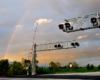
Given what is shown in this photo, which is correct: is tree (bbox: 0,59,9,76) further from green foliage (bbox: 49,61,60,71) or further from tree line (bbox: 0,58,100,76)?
green foliage (bbox: 49,61,60,71)

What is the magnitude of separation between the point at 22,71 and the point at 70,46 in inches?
1538

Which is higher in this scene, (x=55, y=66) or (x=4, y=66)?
(x=4, y=66)

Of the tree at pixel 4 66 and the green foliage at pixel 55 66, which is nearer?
the tree at pixel 4 66

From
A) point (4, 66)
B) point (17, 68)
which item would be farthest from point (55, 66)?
point (4, 66)

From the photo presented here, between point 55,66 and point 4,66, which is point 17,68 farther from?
point 55,66

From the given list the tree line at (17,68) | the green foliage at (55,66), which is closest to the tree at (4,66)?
the tree line at (17,68)

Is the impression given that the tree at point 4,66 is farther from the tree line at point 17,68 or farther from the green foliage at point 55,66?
the green foliage at point 55,66

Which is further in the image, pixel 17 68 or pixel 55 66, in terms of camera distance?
pixel 55 66

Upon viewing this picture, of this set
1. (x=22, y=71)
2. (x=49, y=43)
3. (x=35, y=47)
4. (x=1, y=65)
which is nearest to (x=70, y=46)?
(x=49, y=43)

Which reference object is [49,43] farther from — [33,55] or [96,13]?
[96,13]

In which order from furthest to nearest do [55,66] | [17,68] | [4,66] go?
[55,66]
[17,68]
[4,66]

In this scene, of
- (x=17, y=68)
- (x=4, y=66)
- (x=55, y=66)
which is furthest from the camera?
(x=55, y=66)

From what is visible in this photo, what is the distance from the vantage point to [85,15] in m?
22.8

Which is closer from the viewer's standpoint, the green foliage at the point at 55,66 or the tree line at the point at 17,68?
the tree line at the point at 17,68
